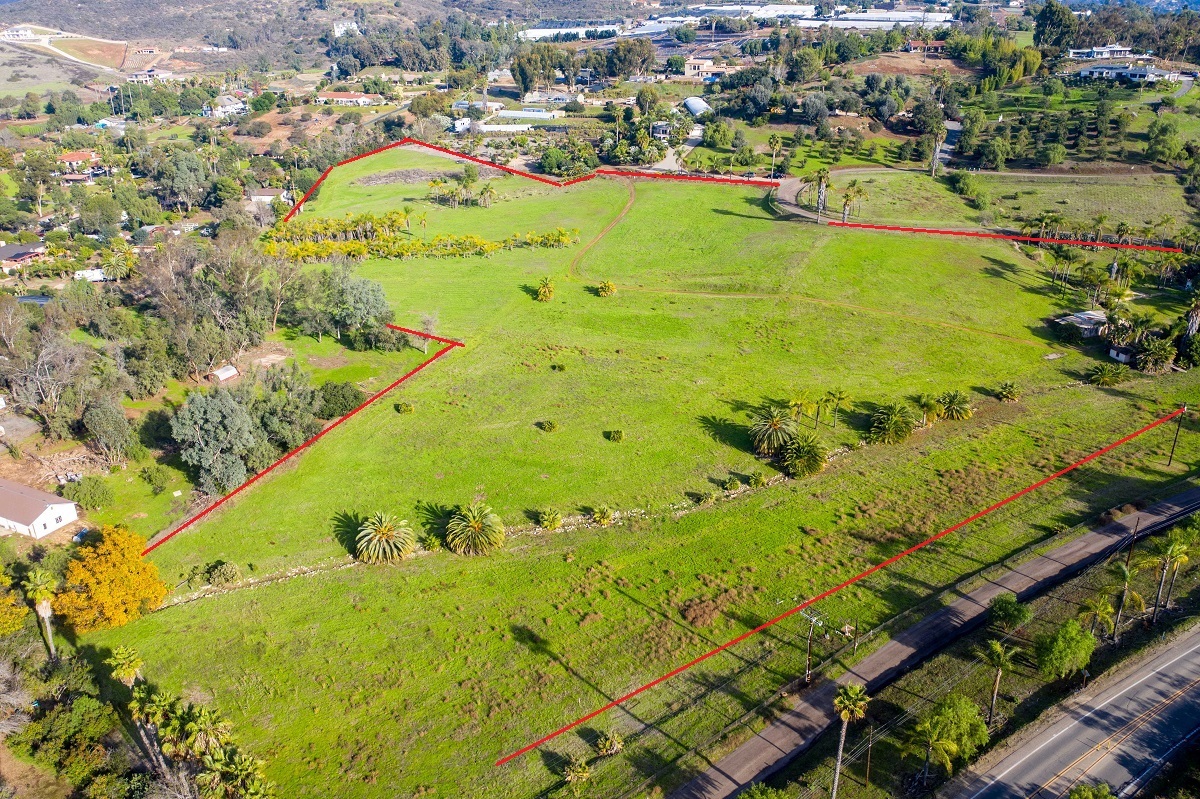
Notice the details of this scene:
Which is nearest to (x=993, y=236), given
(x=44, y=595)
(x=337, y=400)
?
(x=337, y=400)

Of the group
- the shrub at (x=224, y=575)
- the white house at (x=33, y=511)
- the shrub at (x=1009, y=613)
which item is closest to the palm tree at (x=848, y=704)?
the shrub at (x=1009, y=613)

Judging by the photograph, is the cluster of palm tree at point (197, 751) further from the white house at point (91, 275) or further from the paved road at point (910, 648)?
the white house at point (91, 275)

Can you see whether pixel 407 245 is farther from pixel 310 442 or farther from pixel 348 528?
pixel 348 528

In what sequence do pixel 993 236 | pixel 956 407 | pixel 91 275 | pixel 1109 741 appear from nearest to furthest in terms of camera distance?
pixel 1109 741 < pixel 956 407 < pixel 91 275 < pixel 993 236

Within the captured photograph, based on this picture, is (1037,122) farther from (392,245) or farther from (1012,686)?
(1012,686)

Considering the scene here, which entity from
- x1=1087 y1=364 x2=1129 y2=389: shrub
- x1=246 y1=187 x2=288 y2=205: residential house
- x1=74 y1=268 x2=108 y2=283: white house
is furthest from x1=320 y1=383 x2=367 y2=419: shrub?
x1=246 y1=187 x2=288 y2=205: residential house

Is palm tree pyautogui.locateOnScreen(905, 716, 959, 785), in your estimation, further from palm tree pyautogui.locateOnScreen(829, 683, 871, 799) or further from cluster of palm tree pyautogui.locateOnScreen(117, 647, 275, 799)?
Result: cluster of palm tree pyautogui.locateOnScreen(117, 647, 275, 799)

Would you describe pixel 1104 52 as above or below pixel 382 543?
above
